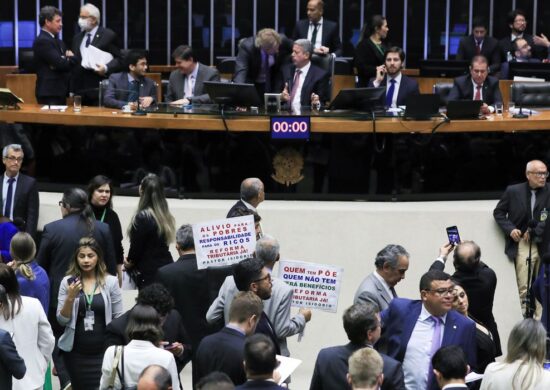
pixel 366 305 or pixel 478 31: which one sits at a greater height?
pixel 478 31

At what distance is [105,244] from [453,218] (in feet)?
12.8

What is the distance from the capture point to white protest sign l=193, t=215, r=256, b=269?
33.2ft

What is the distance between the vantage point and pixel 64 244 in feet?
35.9

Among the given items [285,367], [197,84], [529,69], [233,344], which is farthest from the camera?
[529,69]

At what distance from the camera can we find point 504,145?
45.5ft

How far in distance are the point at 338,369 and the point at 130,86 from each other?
24.6 ft

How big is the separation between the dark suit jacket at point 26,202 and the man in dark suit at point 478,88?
4.79m

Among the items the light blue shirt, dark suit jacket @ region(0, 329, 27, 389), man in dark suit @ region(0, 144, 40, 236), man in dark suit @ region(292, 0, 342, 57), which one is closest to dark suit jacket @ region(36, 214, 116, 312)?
man in dark suit @ region(0, 144, 40, 236)

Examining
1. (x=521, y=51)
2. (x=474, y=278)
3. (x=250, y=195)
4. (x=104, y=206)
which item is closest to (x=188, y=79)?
(x=104, y=206)

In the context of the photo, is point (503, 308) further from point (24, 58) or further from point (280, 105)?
point (24, 58)

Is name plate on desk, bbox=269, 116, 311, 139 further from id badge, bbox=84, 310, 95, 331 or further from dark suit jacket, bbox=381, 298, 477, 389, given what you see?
dark suit jacket, bbox=381, 298, 477, 389

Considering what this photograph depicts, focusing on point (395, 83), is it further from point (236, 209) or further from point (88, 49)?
point (236, 209)

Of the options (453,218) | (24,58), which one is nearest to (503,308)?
(453,218)

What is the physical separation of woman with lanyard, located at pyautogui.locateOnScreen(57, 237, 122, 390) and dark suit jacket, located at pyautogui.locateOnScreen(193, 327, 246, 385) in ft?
5.94
